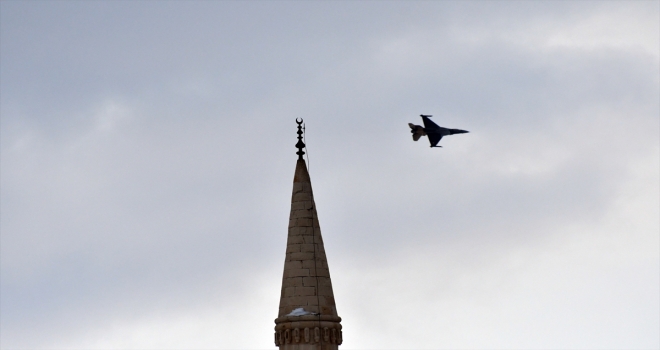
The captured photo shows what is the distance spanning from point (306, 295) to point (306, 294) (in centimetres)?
4

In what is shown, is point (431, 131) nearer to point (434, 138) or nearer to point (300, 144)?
point (434, 138)

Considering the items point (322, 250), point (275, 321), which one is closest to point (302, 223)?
point (322, 250)

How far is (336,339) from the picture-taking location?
116 ft

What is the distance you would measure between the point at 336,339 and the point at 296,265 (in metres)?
3.03

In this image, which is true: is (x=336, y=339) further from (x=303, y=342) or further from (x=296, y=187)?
(x=296, y=187)

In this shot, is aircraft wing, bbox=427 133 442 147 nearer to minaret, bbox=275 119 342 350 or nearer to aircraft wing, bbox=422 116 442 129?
aircraft wing, bbox=422 116 442 129

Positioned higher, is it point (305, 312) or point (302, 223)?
point (302, 223)

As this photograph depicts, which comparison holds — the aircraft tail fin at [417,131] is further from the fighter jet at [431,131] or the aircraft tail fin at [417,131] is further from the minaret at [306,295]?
the minaret at [306,295]

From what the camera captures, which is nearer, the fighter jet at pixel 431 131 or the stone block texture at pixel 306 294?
the stone block texture at pixel 306 294

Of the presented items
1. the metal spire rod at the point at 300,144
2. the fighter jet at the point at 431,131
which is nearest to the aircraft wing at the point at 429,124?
the fighter jet at the point at 431,131

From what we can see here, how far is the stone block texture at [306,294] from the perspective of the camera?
3491cm

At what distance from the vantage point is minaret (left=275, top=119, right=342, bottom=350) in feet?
115

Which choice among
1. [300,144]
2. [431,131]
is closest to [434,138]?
[431,131]

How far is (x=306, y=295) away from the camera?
1387 inches
